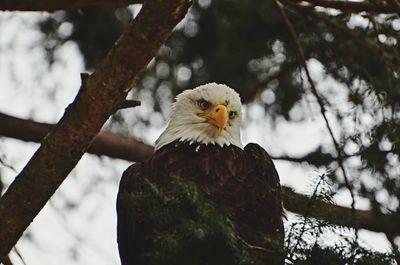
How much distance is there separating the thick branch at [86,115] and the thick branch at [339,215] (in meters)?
0.78

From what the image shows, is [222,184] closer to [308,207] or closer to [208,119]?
[208,119]

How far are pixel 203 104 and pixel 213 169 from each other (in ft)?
2.12

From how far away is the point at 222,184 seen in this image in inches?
181

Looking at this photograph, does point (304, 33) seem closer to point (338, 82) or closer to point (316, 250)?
point (338, 82)

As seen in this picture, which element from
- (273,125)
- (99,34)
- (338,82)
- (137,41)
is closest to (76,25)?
(99,34)

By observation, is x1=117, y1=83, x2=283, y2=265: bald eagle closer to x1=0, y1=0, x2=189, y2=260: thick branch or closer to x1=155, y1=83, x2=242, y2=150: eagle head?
x1=155, y1=83, x2=242, y2=150: eagle head

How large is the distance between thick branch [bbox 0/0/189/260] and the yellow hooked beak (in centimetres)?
138

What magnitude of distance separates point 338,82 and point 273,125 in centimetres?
118

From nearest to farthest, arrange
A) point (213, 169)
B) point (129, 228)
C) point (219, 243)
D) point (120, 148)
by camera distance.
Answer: point (219, 243), point (129, 228), point (213, 169), point (120, 148)

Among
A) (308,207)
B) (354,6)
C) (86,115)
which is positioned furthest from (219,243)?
(354,6)

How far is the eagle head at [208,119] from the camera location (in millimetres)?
5109

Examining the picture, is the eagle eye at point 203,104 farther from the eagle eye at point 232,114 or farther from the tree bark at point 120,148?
the tree bark at point 120,148

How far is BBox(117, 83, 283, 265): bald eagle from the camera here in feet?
14.6

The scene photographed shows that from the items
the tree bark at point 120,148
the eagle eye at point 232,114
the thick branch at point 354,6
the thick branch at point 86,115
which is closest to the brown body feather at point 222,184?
the tree bark at point 120,148
